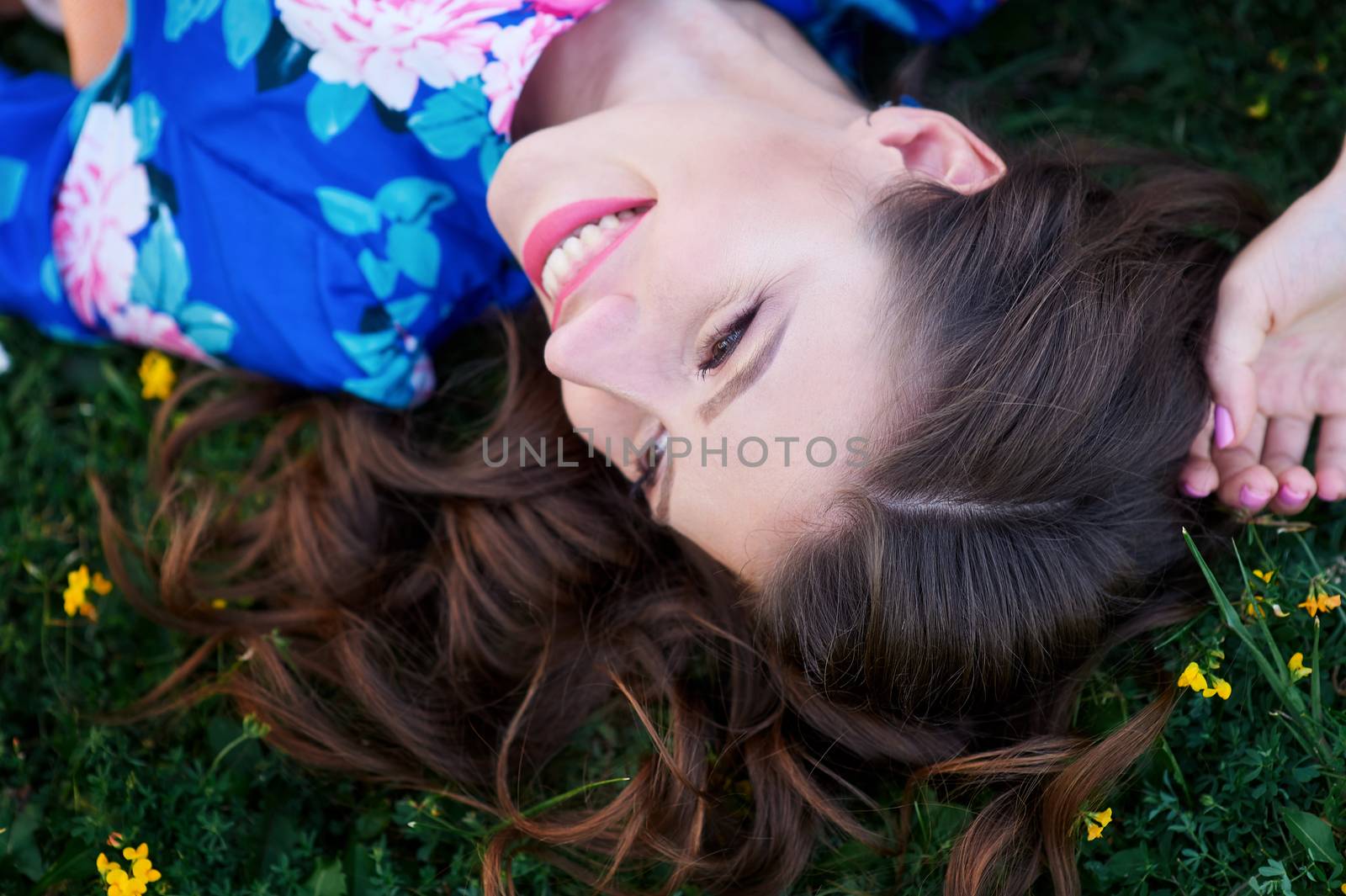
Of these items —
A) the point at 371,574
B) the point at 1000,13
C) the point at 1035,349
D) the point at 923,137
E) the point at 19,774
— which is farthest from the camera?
the point at 1000,13

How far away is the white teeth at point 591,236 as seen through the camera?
2117 mm

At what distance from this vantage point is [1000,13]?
10.4 feet

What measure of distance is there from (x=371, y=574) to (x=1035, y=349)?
5.57 feet

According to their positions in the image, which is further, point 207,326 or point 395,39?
point 207,326

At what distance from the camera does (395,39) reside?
2.34m

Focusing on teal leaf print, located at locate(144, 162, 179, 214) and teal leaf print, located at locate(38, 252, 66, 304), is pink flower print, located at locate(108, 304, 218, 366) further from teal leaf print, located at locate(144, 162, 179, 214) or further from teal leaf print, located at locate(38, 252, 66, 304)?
teal leaf print, located at locate(144, 162, 179, 214)

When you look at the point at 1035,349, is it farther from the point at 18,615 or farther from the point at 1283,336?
the point at 18,615

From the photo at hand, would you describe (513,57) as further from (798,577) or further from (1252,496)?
(1252,496)

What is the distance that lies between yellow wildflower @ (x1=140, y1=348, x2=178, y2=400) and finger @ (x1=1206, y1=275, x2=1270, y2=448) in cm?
266

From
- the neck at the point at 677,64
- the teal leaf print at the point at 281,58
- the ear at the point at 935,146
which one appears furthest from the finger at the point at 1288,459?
the teal leaf print at the point at 281,58

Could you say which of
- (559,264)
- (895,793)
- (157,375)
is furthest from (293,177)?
(895,793)

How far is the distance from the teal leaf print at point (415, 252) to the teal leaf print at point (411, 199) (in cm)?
2

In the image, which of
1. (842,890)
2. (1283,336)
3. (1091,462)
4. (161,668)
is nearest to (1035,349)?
(1091,462)

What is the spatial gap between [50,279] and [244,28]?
0.90 metres
